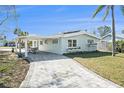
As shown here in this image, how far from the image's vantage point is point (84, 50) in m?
31.8

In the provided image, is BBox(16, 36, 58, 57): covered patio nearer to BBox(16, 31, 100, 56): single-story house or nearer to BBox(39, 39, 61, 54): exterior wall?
BBox(16, 31, 100, 56): single-story house

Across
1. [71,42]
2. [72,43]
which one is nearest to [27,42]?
[71,42]

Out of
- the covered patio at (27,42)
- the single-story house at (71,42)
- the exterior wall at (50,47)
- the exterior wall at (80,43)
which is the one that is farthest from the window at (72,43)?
the covered patio at (27,42)

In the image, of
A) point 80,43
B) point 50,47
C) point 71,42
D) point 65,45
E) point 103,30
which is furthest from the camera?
point 103,30

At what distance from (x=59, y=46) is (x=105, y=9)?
27.6 ft

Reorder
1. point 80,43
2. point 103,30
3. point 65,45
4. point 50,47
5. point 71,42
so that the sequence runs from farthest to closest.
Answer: point 103,30 → point 50,47 → point 80,43 → point 71,42 → point 65,45

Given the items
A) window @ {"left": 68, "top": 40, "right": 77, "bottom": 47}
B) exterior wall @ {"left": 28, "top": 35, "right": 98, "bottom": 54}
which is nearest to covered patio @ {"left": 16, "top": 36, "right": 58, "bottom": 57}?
exterior wall @ {"left": 28, "top": 35, "right": 98, "bottom": 54}

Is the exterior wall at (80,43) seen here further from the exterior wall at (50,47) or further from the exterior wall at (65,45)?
the exterior wall at (50,47)

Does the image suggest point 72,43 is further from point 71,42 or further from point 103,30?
point 103,30

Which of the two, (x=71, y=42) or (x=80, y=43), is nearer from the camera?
(x=71, y=42)

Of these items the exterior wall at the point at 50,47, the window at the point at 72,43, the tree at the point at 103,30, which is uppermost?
the tree at the point at 103,30

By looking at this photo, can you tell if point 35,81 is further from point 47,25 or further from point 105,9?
point 47,25

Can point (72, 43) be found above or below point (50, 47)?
above
